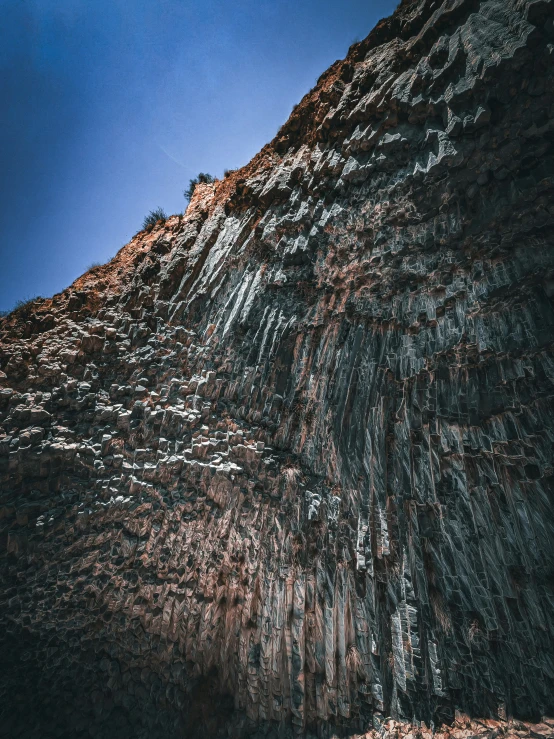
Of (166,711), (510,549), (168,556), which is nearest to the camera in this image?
(510,549)

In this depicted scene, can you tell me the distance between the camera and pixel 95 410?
30.2 feet

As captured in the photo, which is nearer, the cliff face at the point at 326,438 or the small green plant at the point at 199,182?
the cliff face at the point at 326,438

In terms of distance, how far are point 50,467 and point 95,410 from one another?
Result: 5.77 ft

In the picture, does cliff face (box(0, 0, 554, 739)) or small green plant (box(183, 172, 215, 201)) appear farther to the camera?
small green plant (box(183, 172, 215, 201))

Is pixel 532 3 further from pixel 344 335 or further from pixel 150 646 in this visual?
pixel 150 646

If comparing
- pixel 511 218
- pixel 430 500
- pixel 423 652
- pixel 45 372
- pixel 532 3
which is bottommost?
pixel 423 652

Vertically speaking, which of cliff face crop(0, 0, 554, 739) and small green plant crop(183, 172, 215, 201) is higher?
small green plant crop(183, 172, 215, 201)

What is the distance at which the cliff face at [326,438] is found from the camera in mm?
5688

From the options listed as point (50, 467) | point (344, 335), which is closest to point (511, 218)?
point (344, 335)

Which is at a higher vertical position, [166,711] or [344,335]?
[344,335]

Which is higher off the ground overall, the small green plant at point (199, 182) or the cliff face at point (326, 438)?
the small green plant at point (199, 182)

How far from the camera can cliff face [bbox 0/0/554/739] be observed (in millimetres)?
5688

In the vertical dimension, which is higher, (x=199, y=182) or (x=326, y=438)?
(x=199, y=182)

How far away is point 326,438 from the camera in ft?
25.2
